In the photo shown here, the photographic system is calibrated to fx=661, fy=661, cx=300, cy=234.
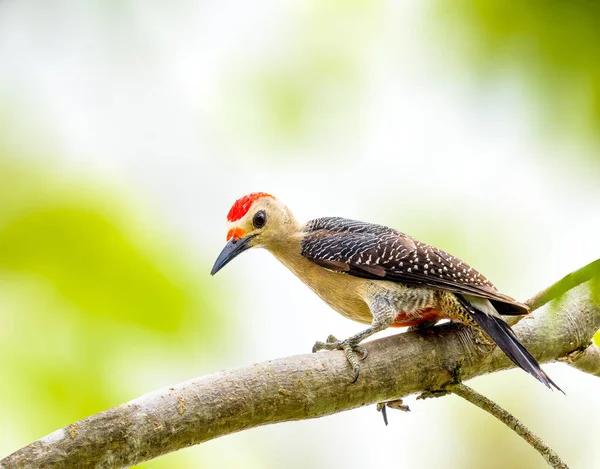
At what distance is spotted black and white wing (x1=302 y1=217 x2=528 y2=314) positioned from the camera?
358 cm

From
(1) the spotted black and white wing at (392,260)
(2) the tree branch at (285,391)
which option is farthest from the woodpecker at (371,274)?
(2) the tree branch at (285,391)

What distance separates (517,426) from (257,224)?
2166mm

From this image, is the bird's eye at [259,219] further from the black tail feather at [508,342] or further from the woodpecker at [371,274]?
the black tail feather at [508,342]

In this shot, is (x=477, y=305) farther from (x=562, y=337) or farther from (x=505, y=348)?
(x=562, y=337)

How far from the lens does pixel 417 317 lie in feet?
12.7

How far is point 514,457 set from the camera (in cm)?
459

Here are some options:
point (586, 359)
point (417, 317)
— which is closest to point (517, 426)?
point (417, 317)

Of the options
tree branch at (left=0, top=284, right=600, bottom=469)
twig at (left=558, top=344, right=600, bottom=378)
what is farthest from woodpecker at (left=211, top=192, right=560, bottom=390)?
twig at (left=558, top=344, right=600, bottom=378)

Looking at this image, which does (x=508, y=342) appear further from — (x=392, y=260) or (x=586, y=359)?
(x=586, y=359)

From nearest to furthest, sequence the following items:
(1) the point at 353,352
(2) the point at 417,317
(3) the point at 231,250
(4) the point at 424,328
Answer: (1) the point at 353,352 < (4) the point at 424,328 < (2) the point at 417,317 < (3) the point at 231,250

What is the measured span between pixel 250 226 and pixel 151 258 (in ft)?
3.83

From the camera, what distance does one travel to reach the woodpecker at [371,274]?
343 cm

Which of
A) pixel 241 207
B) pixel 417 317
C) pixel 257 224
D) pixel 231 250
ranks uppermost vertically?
pixel 241 207

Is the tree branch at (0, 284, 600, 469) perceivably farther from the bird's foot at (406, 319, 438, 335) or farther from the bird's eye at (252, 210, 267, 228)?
the bird's eye at (252, 210, 267, 228)
